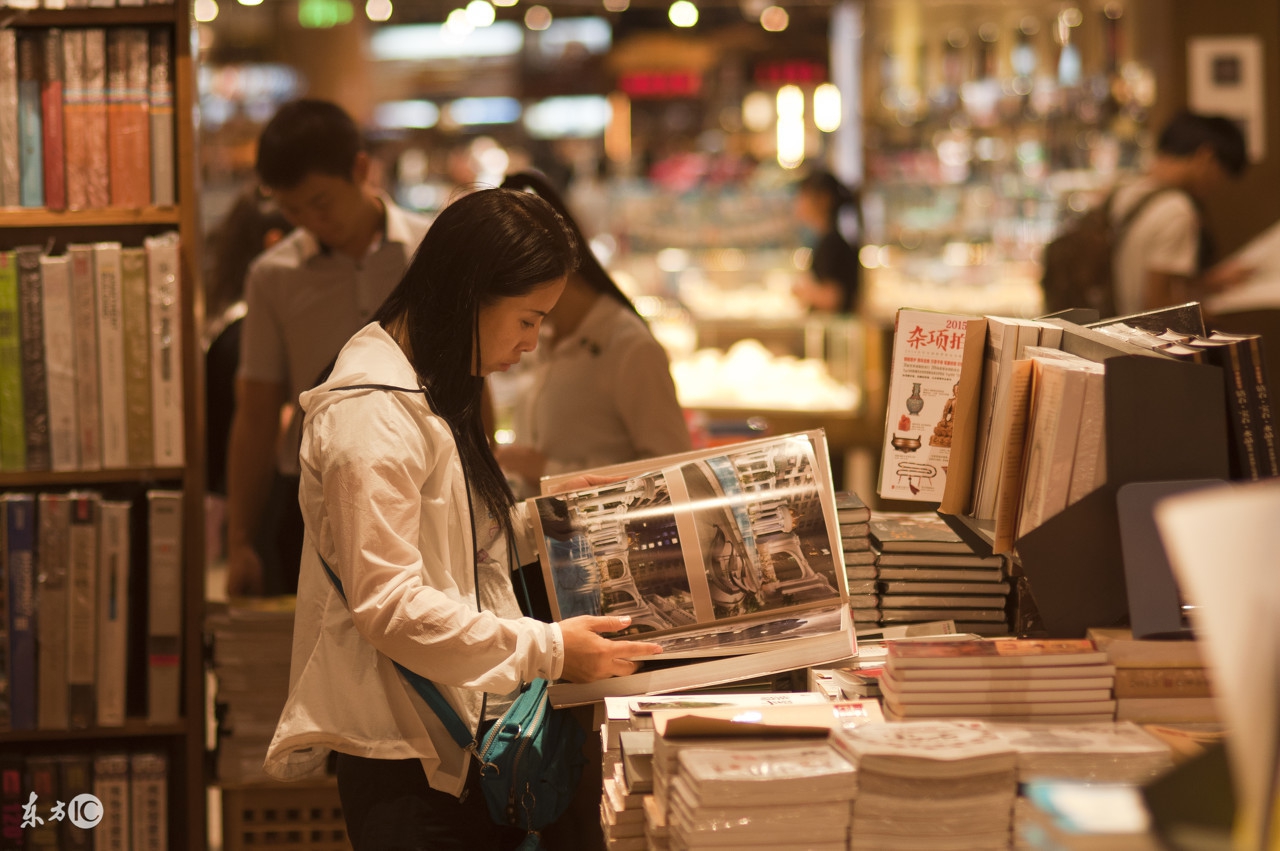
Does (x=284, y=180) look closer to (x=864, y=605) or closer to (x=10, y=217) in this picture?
(x=10, y=217)

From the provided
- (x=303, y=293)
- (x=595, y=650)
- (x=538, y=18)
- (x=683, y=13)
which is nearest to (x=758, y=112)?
(x=683, y=13)

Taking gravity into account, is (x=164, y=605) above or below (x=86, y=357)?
below

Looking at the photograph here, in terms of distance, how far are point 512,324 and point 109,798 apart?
169cm

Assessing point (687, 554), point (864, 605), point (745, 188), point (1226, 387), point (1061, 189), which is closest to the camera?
point (1226, 387)

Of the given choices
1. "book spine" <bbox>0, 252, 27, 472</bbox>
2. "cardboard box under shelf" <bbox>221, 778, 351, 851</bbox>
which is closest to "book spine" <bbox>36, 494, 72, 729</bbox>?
"book spine" <bbox>0, 252, 27, 472</bbox>

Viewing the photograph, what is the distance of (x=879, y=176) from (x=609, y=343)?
15.5 ft

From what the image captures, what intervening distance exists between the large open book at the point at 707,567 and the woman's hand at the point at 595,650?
0.16 feet

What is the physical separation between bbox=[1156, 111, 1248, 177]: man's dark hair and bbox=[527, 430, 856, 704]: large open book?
402 cm

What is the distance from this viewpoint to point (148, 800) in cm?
273

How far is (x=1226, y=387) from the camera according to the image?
1.71 meters

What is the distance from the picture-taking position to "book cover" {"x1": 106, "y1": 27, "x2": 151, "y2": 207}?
2.63 m

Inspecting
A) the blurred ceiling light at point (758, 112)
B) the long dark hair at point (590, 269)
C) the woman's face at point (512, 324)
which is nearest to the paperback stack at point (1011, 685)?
the woman's face at point (512, 324)

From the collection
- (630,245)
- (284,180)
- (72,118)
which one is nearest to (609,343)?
(284,180)

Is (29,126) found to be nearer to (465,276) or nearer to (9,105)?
(9,105)
